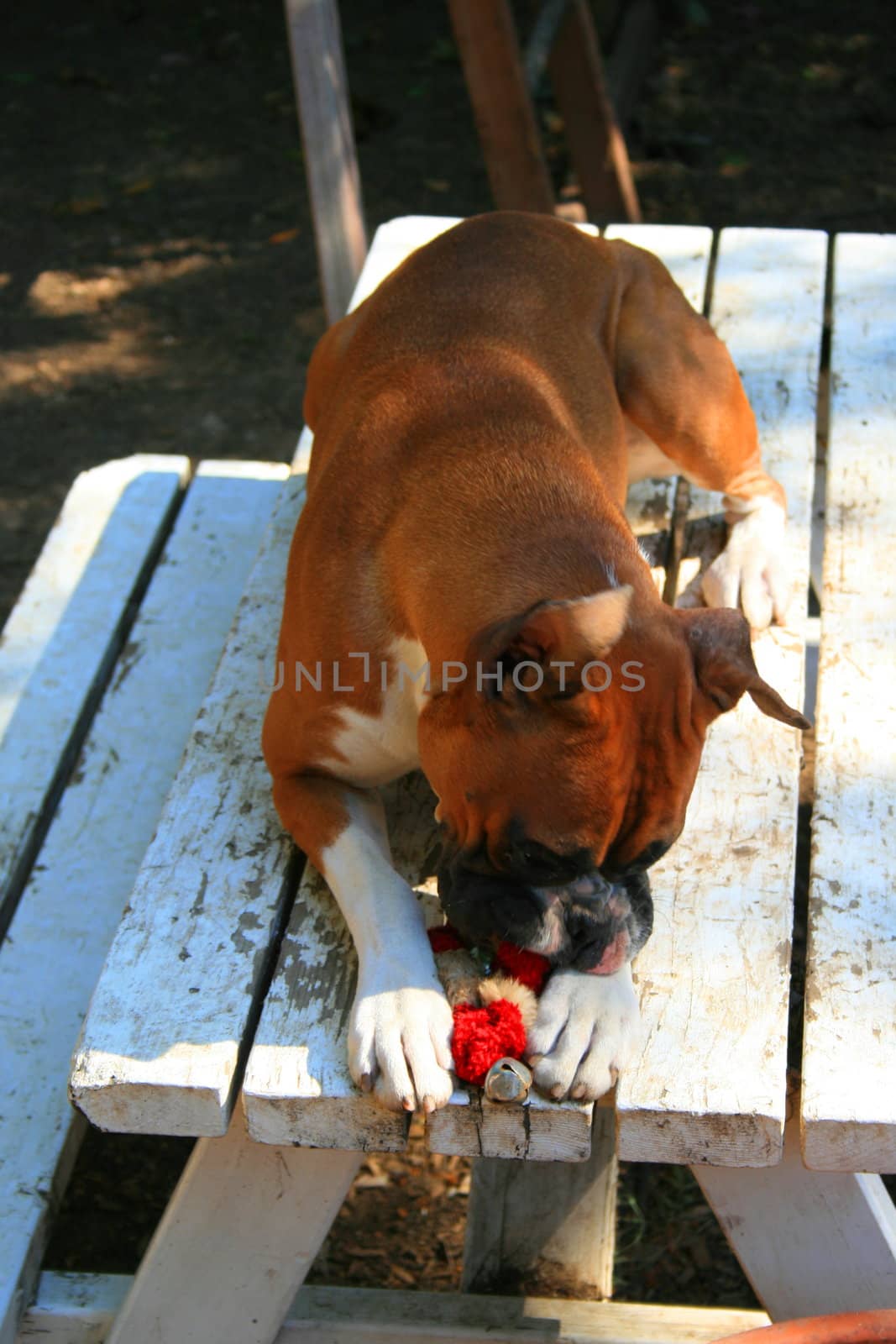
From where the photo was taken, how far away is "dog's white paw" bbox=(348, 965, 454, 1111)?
205 centimetres

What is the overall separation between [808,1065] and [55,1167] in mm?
1255

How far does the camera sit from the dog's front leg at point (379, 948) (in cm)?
206

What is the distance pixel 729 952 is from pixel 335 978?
0.58 metres

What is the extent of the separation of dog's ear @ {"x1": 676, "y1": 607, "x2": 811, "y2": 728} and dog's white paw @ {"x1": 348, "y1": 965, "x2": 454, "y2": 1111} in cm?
56

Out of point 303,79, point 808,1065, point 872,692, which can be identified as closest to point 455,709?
point 808,1065

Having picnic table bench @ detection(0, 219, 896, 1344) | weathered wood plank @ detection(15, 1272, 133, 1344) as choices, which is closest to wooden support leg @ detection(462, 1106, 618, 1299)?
picnic table bench @ detection(0, 219, 896, 1344)

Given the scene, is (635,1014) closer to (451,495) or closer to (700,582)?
(451,495)

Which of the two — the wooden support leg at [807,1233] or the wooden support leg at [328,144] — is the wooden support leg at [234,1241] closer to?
the wooden support leg at [807,1233]

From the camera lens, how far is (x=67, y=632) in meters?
3.48

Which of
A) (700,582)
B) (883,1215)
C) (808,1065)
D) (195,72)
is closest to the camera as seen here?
(808,1065)

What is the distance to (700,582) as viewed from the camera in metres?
3.04

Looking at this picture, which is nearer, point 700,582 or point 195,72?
point 700,582

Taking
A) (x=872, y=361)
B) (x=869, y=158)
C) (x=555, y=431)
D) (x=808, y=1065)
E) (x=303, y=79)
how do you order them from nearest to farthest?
(x=808, y=1065) < (x=555, y=431) < (x=872, y=361) < (x=303, y=79) < (x=869, y=158)

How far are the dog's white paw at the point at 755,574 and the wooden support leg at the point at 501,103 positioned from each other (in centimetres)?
244
